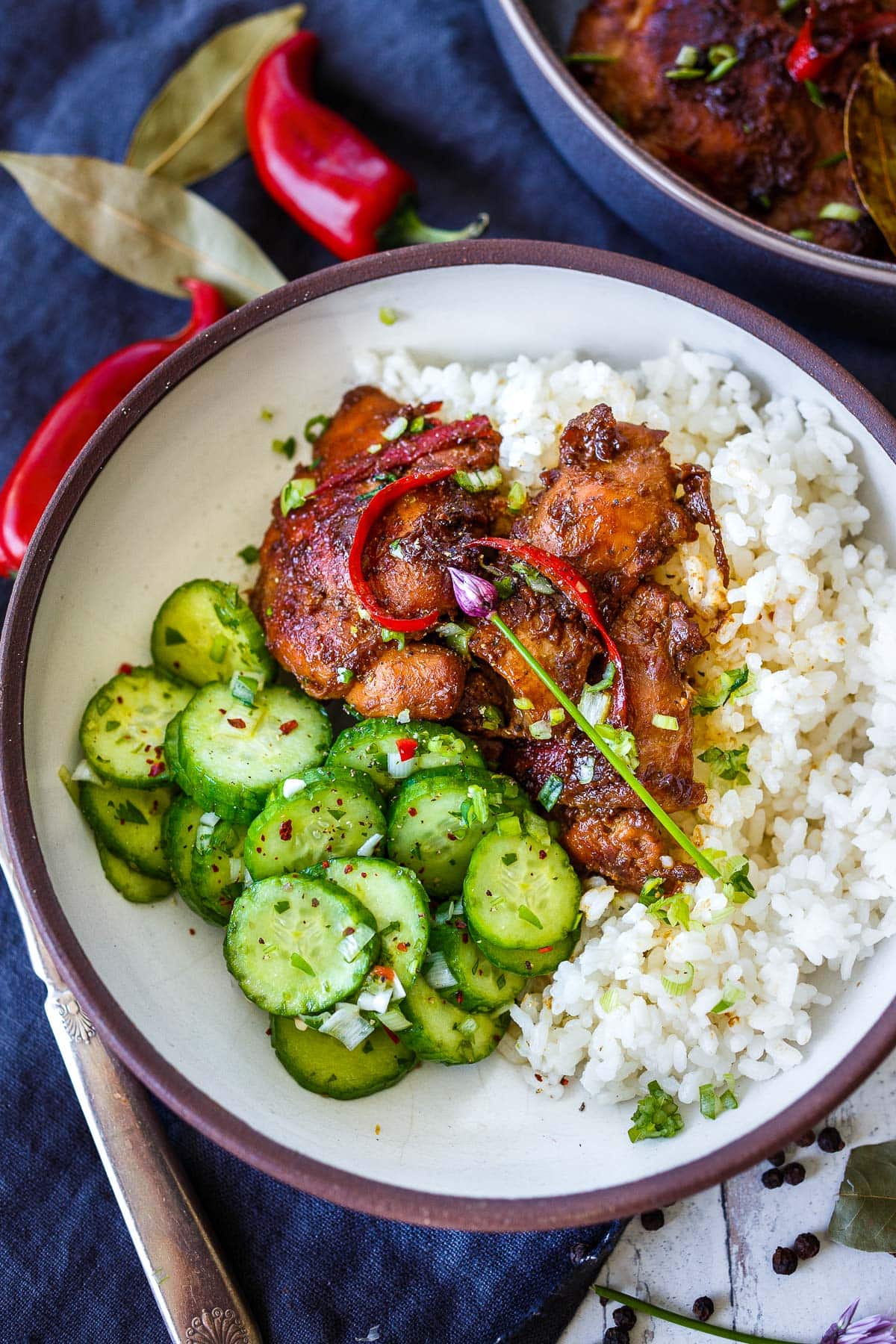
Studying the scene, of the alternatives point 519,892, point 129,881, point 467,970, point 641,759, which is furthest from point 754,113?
point 129,881

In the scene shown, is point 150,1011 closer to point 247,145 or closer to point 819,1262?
point 819,1262

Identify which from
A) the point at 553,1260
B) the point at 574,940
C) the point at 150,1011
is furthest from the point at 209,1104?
the point at 553,1260

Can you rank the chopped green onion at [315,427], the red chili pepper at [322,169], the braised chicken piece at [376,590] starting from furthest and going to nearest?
1. the red chili pepper at [322,169]
2. the chopped green onion at [315,427]
3. the braised chicken piece at [376,590]

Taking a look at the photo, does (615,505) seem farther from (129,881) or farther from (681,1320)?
(681,1320)

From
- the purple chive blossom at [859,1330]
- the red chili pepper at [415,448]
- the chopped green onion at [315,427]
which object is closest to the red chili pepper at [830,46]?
the red chili pepper at [415,448]

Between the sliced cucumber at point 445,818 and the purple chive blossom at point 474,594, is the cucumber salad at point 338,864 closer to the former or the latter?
the sliced cucumber at point 445,818

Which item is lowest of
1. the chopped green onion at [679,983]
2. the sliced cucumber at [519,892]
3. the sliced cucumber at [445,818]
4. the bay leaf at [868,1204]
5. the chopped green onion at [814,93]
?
the bay leaf at [868,1204]

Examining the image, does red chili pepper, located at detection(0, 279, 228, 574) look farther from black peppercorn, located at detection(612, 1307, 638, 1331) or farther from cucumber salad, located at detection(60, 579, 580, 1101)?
black peppercorn, located at detection(612, 1307, 638, 1331)
